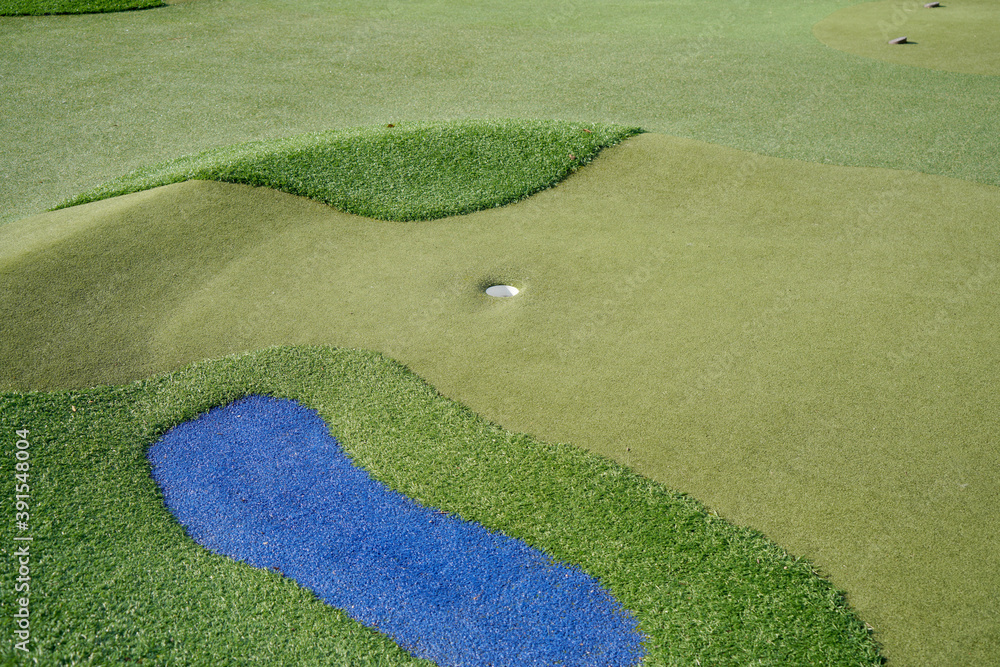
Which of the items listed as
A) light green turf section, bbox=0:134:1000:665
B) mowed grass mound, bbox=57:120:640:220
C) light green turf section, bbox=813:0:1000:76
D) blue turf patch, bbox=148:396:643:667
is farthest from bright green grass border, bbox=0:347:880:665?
light green turf section, bbox=813:0:1000:76

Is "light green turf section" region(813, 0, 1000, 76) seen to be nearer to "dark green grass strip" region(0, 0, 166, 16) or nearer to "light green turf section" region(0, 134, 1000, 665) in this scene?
"light green turf section" region(0, 134, 1000, 665)

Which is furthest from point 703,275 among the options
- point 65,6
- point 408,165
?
point 65,6

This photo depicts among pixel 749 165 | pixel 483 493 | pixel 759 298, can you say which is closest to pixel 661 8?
pixel 749 165

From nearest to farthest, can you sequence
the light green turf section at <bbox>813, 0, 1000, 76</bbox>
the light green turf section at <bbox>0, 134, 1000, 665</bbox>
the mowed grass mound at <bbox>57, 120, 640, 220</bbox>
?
the light green turf section at <bbox>0, 134, 1000, 665</bbox> → the mowed grass mound at <bbox>57, 120, 640, 220</bbox> → the light green turf section at <bbox>813, 0, 1000, 76</bbox>

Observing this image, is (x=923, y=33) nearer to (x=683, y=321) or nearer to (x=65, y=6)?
(x=683, y=321)

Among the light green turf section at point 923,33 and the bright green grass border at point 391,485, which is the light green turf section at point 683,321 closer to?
the bright green grass border at point 391,485

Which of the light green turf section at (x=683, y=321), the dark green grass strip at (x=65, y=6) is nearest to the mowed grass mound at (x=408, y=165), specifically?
the light green turf section at (x=683, y=321)
